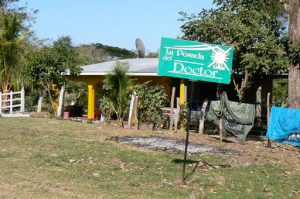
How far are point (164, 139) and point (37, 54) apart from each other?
10319 mm

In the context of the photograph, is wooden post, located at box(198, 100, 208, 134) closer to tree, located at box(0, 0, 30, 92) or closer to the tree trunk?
the tree trunk

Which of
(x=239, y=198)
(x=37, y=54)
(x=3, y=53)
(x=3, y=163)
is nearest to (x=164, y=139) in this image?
(x=3, y=163)

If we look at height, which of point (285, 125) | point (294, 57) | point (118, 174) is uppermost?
point (294, 57)

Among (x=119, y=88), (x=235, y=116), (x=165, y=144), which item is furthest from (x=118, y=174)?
(x=119, y=88)

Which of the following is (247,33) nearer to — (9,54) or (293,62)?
(293,62)

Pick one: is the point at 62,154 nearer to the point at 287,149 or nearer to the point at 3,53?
the point at 287,149

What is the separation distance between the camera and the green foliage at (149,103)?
1795cm

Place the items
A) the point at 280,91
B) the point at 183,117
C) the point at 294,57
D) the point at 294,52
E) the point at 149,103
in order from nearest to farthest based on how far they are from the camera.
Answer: the point at 294,52, the point at 294,57, the point at 183,117, the point at 149,103, the point at 280,91

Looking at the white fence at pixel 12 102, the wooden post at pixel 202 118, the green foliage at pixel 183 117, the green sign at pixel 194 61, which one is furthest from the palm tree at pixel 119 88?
the green sign at pixel 194 61

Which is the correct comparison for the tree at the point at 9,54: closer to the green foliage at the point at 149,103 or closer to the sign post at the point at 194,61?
the green foliage at the point at 149,103

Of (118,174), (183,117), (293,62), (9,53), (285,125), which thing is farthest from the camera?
(9,53)

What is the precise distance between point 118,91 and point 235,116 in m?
5.90

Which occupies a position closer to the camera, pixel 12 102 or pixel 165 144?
pixel 165 144

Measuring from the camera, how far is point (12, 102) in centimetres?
2255
